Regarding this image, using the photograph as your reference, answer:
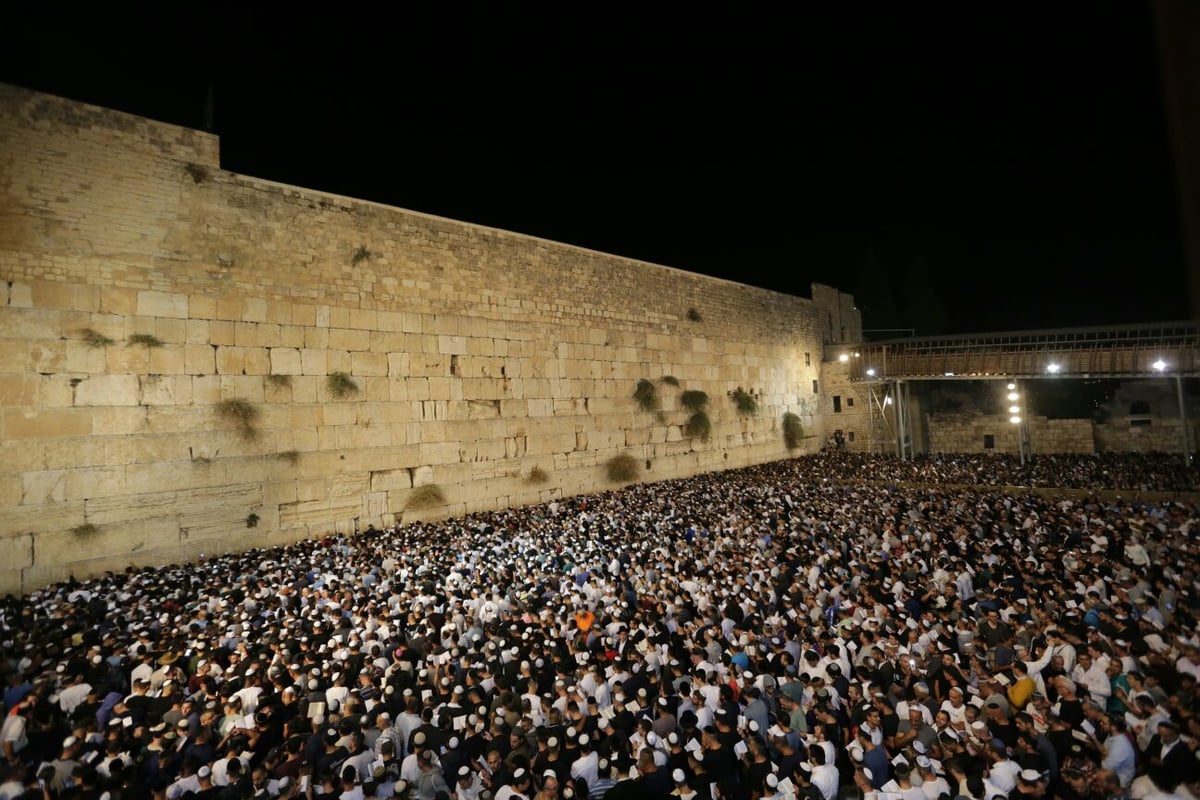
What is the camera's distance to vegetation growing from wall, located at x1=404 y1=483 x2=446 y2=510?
10773 mm

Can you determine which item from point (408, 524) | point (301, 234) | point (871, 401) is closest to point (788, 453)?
point (871, 401)

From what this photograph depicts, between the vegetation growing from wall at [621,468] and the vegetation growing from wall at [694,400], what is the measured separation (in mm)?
3015

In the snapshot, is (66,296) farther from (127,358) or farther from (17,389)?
(17,389)

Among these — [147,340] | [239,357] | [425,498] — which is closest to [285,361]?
[239,357]

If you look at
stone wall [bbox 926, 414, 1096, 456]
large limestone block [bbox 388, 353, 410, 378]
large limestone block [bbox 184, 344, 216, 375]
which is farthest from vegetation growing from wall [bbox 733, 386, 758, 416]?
large limestone block [bbox 184, 344, 216, 375]

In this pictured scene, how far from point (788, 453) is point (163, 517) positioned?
19039mm

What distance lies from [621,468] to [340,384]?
7.52 m

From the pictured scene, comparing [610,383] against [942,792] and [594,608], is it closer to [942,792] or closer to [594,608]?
[594,608]

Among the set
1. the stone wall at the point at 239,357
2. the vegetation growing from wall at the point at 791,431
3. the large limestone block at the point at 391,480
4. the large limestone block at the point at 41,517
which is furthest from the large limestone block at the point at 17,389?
the vegetation growing from wall at the point at 791,431

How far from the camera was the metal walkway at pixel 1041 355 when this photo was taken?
50.2 ft

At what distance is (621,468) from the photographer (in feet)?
48.2

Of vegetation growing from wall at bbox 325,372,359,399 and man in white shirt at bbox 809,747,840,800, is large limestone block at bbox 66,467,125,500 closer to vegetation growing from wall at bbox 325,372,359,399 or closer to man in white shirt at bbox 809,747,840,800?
vegetation growing from wall at bbox 325,372,359,399

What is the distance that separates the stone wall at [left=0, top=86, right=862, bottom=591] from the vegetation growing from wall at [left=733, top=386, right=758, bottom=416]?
6632 mm

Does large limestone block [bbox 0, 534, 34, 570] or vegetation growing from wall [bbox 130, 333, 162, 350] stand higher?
vegetation growing from wall [bbox 130, 333, 162, 350]
